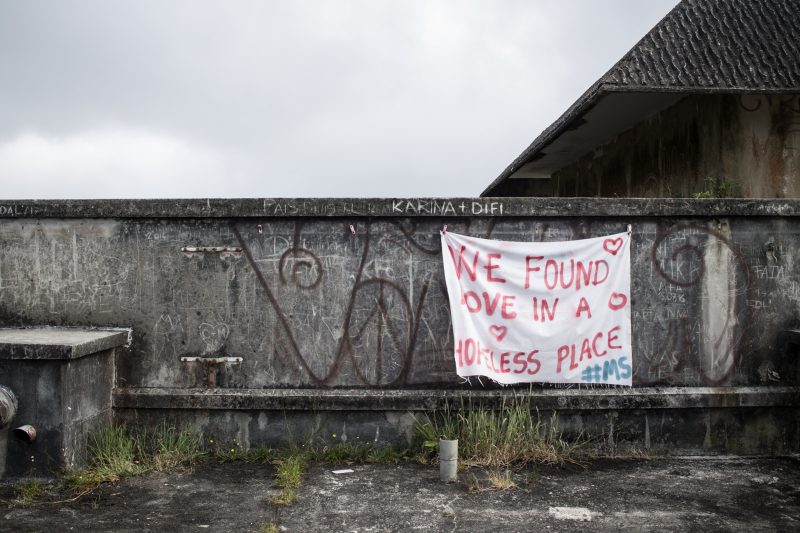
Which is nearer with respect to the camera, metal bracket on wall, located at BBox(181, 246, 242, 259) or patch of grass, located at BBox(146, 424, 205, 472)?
patch of grass, located at BBox(146, 424, 205, 472)

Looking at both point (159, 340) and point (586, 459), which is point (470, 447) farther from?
point (159, 340)

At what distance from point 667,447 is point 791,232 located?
225 cm

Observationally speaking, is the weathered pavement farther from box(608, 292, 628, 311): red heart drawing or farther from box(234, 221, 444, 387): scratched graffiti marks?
box(608, 292, 628, 311): red heart drawing

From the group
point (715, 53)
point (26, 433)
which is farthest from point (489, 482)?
point (715, 53)

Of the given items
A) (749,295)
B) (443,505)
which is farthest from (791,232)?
(443,505)

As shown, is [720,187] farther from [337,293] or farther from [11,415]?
[11,415]

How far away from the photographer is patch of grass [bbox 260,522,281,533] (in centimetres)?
425

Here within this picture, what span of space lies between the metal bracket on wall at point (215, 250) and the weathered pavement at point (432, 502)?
1823mm

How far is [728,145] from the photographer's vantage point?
903cm

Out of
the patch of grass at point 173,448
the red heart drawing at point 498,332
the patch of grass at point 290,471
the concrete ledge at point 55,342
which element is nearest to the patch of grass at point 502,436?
the red heart drawing at point 498,332

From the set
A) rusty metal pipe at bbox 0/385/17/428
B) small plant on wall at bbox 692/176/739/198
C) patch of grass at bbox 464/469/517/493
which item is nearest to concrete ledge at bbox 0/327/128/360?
rusty metal pipe at bbox 0/385/17/428

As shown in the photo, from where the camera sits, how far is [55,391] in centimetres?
523

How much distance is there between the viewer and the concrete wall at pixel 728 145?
8.87 meters

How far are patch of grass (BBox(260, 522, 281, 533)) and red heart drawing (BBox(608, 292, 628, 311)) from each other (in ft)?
11.2
